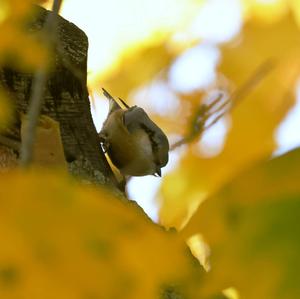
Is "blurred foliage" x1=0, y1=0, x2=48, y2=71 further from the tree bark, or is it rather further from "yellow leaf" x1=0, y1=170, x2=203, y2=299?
"yellow leaf" x1=0, y1=170, x2=203, y2=299

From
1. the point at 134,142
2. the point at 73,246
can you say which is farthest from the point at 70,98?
the point at 73,246

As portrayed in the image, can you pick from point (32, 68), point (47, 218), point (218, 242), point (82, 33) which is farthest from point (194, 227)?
point (82, 33)

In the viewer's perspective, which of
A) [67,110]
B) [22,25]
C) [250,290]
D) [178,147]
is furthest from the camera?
[178,147]

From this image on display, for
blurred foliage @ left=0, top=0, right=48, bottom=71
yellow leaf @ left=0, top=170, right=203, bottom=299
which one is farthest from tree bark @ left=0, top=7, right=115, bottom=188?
yellow leaf @ left=0, top=170, right=203, bottom=299

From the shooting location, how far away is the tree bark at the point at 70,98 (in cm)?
125

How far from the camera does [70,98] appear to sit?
1320 mm

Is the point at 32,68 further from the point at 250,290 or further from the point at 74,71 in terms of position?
the point at 250,290

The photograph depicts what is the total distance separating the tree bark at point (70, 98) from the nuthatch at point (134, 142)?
94mm

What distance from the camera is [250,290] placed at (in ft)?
2.22

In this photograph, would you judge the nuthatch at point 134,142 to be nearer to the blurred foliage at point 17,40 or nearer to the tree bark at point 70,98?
the tree bark at point 70,98

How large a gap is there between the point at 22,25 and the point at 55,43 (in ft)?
0.29

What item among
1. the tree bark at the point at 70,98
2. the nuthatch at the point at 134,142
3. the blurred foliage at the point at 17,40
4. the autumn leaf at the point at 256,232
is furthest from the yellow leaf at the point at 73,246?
the nuthatch at the point at 134,142

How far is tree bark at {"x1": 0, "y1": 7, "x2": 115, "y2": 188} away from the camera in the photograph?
125 cm

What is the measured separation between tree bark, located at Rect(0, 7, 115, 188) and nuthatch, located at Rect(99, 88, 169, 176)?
0.09 metres
